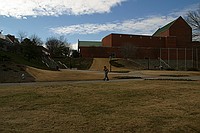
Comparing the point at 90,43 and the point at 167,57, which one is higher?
the point at 90,43

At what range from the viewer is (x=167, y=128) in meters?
7.26

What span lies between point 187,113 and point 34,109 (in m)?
5.35

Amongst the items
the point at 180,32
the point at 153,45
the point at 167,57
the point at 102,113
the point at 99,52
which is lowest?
the point at 102,113

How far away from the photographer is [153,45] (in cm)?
9781

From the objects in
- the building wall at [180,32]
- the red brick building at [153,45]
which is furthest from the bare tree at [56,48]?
the building wall at [180,32]

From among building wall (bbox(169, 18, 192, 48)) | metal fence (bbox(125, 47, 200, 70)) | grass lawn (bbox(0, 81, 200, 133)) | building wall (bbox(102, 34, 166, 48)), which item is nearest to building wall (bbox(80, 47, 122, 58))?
building wall (bbox(102, 34, 166, 48))

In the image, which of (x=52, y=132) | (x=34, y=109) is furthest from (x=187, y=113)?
(x=34, y=109)

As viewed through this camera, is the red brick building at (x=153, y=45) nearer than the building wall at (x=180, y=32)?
Yes

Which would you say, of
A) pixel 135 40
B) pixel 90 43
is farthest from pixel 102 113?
pixel 90 43

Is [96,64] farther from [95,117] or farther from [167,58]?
[95,117]

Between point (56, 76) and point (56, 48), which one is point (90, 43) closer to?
point (56, 48)

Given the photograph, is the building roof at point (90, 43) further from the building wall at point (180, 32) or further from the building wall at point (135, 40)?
the building wall at point (180, 32)

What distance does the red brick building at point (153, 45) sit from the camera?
92.1 m

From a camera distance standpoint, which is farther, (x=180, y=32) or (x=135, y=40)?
(x=180, y=32)
